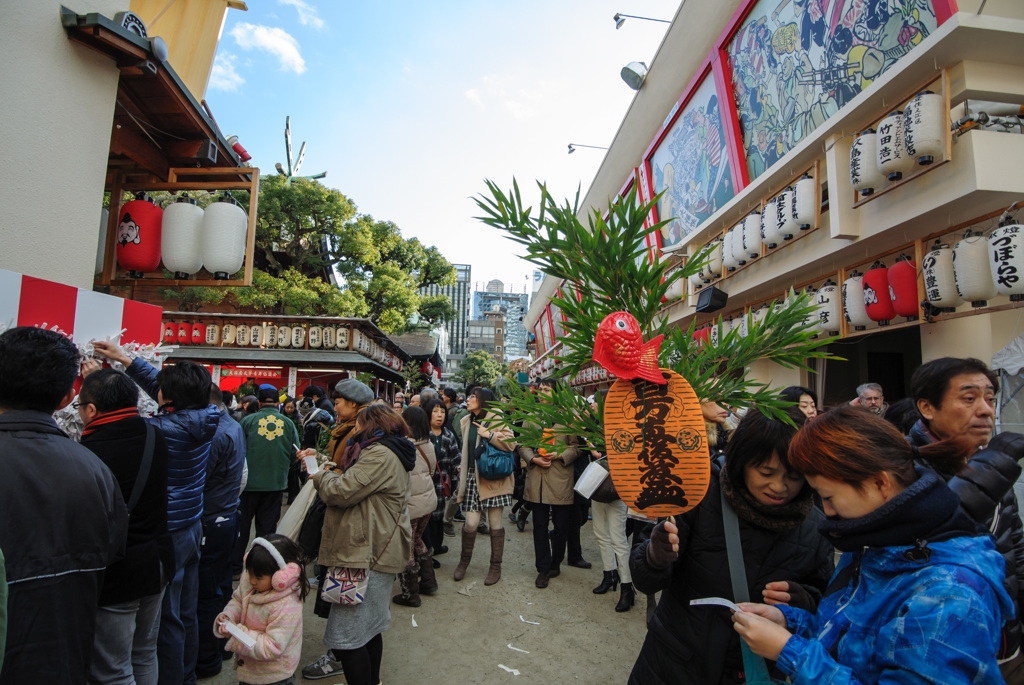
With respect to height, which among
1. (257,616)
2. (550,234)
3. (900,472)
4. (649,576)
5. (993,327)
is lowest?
(257,616)

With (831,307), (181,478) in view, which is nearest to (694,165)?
(831,307)

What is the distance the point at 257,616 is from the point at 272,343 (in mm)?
15696

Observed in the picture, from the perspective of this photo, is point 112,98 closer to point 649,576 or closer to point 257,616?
point 257,616

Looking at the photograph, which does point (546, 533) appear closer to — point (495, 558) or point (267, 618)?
point (495, 558)

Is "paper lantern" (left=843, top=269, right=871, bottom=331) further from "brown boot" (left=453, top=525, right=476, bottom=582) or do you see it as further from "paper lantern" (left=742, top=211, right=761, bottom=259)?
"brown boot" (left=453, top=525, right=476, bottom=582)

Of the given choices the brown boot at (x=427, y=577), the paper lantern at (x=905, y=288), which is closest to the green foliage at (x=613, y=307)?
the brown boot at (x=427, y=577)

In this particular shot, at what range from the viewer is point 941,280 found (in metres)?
5.02

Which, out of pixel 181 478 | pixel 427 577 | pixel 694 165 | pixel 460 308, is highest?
pixel 460 308

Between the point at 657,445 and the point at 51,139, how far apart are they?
13.8 feet

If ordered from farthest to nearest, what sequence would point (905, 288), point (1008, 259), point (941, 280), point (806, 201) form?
point (806, 201), point (905, 288), point (941, 280), point (1008, 259)

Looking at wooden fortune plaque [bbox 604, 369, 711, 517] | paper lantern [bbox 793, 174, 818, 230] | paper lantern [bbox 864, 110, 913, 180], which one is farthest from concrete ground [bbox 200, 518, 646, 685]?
paper lantern [bbox 793, 174, 818, 230]

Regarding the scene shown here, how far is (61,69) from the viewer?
11.2 ft

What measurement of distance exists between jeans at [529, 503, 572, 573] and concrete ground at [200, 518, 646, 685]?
0.68 ft

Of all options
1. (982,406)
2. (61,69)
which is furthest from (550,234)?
(61,69)
